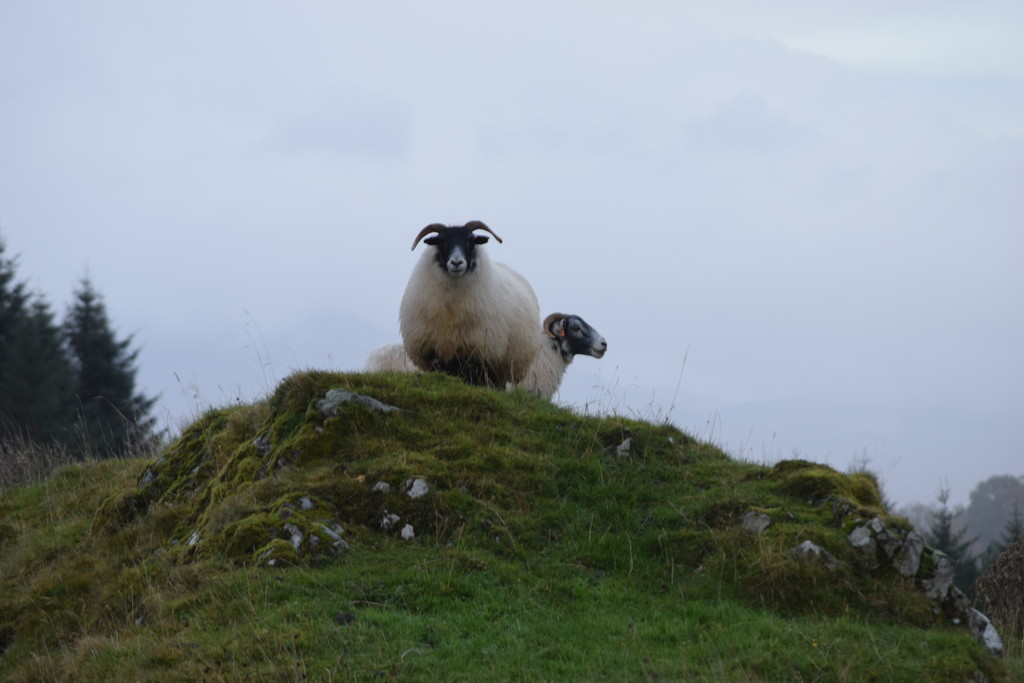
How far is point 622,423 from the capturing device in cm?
1253

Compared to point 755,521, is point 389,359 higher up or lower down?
higher up

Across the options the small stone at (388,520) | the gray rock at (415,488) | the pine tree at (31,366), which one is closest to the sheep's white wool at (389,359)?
the gray rock at (415,488)

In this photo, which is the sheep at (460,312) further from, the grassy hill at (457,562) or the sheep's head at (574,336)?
the sheep's head at (574,336)

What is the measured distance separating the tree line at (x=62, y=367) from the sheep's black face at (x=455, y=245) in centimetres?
3270

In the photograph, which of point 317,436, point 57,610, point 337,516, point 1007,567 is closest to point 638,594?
point 337,516

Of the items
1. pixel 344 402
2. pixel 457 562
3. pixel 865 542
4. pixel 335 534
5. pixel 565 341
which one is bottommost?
pixel 457 562

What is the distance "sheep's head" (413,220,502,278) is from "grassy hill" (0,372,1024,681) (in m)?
2.75

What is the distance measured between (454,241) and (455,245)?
120 mm

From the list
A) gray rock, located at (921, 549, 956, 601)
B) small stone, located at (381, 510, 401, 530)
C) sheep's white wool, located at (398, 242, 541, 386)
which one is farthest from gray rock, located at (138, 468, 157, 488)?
gray rock, located at (921, 549, 956, 601)

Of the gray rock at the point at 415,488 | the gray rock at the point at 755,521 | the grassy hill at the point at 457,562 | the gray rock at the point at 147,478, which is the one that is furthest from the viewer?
the gray rock at the point at 147,478

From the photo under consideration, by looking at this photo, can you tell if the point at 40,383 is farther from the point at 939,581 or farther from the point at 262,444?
the point at 939,581

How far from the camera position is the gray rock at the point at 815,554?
9750mm

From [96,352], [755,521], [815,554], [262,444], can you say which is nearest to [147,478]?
[262,444]

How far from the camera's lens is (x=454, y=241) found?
50.7ft
